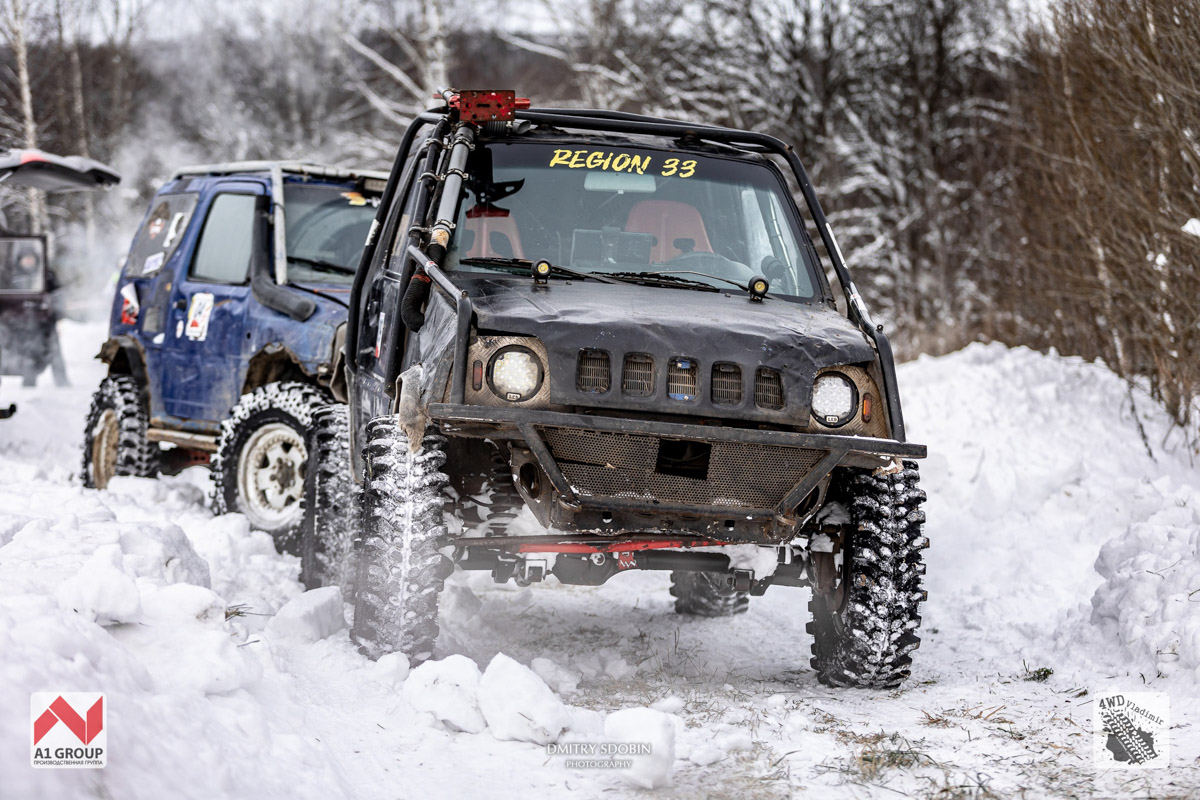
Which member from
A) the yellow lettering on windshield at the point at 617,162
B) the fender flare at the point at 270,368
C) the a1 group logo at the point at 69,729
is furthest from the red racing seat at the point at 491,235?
the fender flare at the point at 270,368

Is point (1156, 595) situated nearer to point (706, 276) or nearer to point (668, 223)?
point (706, 276)

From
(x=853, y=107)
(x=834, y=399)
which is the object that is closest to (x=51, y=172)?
(x=834, y=399)

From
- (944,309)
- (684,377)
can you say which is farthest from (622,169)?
(944,309)

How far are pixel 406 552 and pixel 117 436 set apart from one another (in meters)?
5.00

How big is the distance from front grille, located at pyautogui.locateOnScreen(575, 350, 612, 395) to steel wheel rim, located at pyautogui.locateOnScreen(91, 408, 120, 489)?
19.0 ft

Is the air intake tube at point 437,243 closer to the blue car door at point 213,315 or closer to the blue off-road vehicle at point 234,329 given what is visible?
the blue off-road vehicle at point 234,329

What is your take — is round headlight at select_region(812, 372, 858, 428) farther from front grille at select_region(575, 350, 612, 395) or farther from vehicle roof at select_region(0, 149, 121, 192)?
vehicle roof at select_region(0, 149, 121, 192)

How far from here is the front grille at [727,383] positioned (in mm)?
4309

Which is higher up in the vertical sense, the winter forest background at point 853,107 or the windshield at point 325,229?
the winter forest background at point 853,107

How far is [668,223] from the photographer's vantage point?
5.37 meters

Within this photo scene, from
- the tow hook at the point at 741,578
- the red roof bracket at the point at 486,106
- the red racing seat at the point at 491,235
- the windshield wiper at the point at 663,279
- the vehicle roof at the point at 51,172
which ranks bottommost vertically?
the tow hook at the point at 741,578

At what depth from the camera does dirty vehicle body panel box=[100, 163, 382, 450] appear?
755 centimetres

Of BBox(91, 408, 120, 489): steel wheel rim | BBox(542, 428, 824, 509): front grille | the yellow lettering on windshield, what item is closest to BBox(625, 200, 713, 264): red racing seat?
the yellow lettering on windshield

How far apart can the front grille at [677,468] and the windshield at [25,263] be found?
9.71 metres
